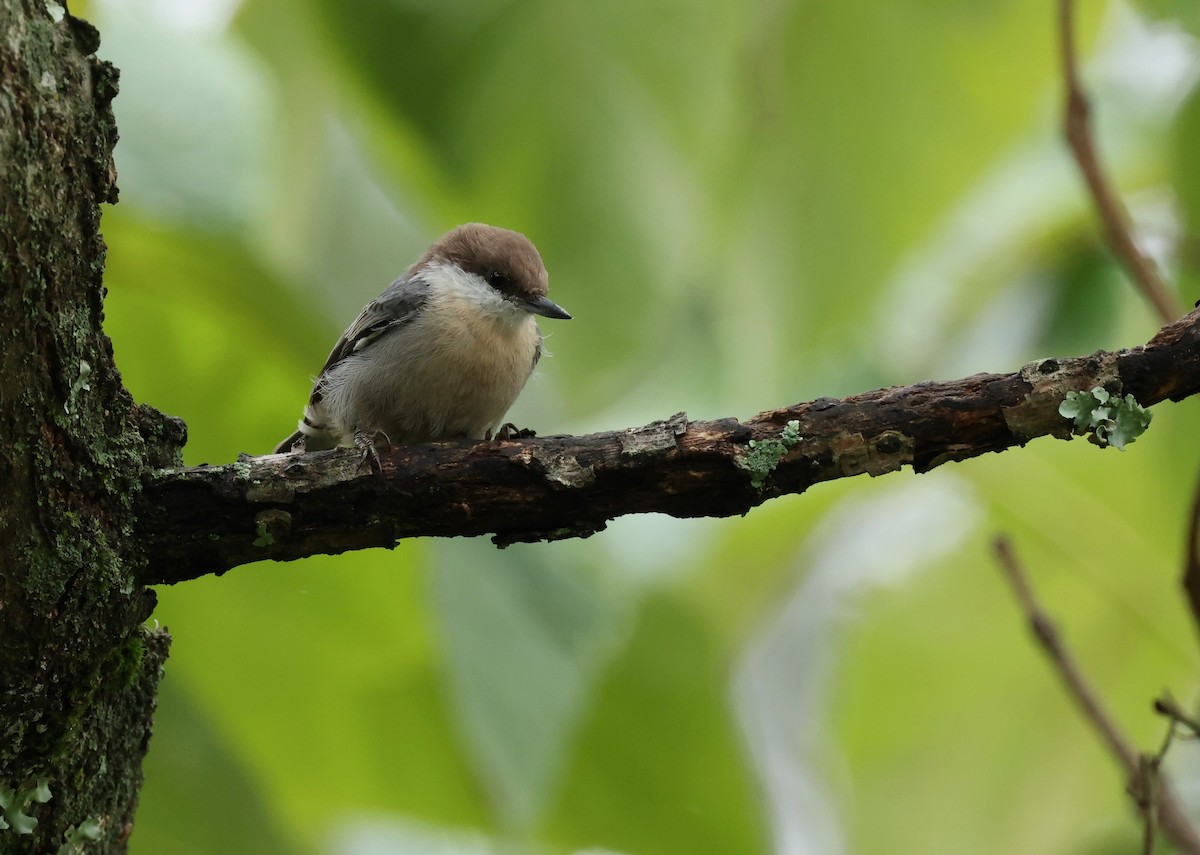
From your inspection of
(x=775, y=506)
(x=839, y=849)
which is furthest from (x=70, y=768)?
(x=839, y=849)

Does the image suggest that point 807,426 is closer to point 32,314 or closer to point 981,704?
point 32,314

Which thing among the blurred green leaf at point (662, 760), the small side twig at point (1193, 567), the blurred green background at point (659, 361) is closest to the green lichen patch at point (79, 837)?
the blurred green background at point (659, 361)

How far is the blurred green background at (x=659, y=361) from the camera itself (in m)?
2.95

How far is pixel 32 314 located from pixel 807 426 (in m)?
1.10

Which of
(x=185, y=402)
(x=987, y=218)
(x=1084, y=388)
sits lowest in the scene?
(x=1084, y=388)

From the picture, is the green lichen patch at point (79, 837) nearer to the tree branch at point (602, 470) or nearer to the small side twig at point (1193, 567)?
the tree branch at point (602, 470)

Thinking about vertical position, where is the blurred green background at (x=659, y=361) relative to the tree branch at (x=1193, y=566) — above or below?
above

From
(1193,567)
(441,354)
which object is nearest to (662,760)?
(441,354)

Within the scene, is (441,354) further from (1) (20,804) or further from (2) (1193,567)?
(2) (1193,567)

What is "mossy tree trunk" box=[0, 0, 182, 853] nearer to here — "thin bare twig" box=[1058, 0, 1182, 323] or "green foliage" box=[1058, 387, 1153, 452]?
"green foliage" box=[1058, 387, 1153, 452]

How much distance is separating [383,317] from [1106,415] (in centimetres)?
241

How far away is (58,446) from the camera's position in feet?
5.67

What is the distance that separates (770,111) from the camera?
3.58m

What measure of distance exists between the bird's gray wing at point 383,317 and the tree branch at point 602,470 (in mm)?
1819
